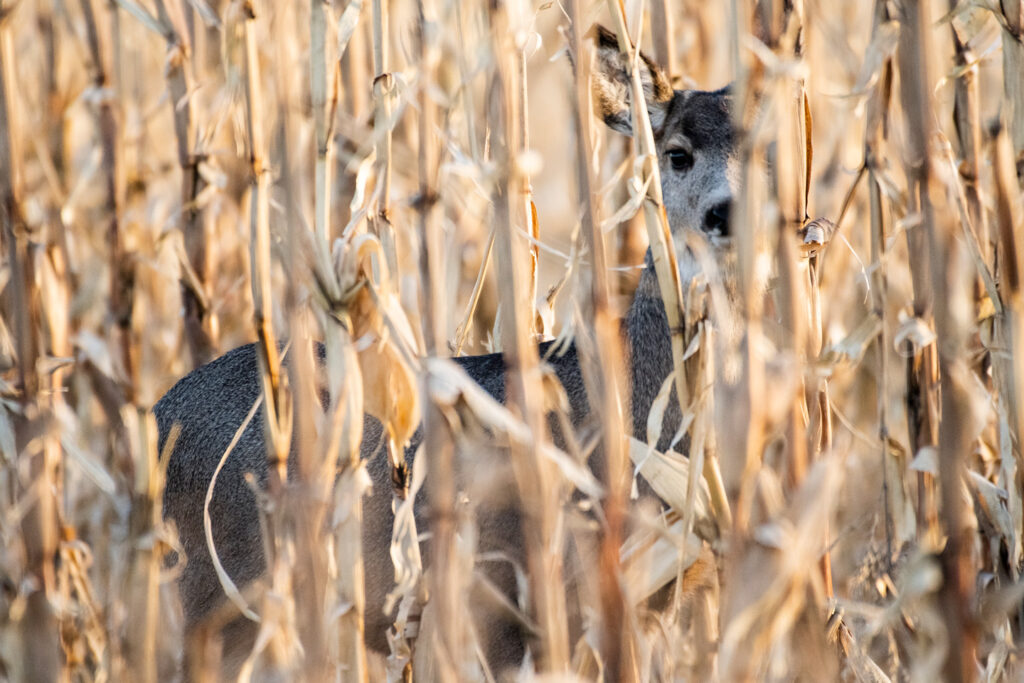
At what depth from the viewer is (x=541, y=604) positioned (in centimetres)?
146

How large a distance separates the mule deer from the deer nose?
0.03 metres

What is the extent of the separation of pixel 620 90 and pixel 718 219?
605 millimetres

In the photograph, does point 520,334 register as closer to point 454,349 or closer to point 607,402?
point 607,402

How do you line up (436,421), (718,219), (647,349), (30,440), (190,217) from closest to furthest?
(436,421), (30,440), (718,219), (647,349), (190,217)

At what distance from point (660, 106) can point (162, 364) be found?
98.3 inches

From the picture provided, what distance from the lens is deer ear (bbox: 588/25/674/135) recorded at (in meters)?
3.26

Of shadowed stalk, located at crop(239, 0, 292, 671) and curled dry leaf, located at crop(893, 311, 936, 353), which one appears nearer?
shadowed stalk, located at crop(239, 0, 292, 671)

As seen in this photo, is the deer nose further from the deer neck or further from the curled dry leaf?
the curled dry leaf

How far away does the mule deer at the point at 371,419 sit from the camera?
130 inches

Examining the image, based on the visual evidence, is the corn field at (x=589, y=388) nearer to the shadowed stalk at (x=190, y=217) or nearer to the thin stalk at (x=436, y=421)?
the thin stalk at (x=436, y=421)

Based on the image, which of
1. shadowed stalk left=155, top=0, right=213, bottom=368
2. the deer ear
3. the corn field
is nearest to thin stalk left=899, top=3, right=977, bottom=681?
the corn field

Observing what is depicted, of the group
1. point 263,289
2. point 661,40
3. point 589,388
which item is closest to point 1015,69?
point 589,388

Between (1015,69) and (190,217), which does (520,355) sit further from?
(190,217)

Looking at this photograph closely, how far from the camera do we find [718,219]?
3.12 meters
